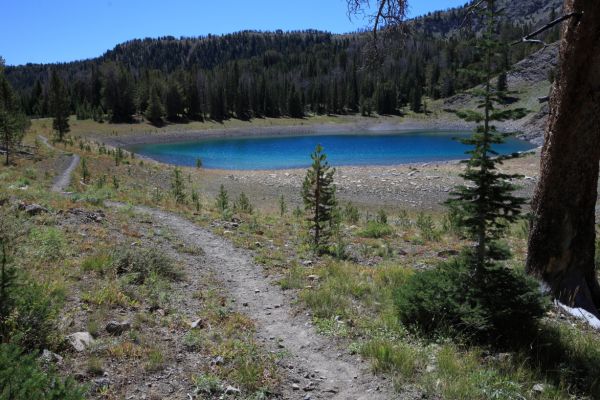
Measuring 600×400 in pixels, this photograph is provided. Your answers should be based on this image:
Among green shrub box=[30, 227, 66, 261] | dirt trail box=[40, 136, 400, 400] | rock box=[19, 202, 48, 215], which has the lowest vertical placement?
dirt trail box=[40, 136, 400, 400]

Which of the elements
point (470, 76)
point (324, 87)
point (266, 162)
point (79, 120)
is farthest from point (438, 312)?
point (324, 87)

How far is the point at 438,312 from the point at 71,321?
4.76m

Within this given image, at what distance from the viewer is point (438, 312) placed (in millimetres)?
5961

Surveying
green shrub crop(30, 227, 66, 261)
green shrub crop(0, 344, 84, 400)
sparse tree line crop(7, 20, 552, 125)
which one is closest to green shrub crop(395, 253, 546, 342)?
green shrub crop(0, 344, 84, 400)

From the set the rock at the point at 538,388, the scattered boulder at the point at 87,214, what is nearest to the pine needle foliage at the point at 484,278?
the rock at the point at 538,388

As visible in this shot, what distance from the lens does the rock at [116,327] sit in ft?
18.7

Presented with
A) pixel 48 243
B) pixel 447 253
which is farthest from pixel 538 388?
pixel 48 243

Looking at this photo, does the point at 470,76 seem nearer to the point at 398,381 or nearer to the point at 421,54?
the point at 398,381

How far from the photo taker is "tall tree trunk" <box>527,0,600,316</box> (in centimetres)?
624

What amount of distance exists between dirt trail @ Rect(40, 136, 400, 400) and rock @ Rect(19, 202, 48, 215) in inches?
178

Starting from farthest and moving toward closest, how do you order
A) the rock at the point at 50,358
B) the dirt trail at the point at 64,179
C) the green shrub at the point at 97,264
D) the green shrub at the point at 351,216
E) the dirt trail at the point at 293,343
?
the dirt trail at the point at 64,179 < the green shrub at the point at 351,216 < the green shrub at the point at 97,264 < the dirt trail at the point at 293,343 < the rock at the point at 50,358

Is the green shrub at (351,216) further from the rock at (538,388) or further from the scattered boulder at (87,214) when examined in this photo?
the rock at (538,388)

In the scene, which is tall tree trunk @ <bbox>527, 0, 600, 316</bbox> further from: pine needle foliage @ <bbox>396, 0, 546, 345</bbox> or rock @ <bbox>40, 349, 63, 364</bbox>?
rock @ <bbox>40, 349, 63, 364</bbox>

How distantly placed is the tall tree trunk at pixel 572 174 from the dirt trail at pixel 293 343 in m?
3.71
